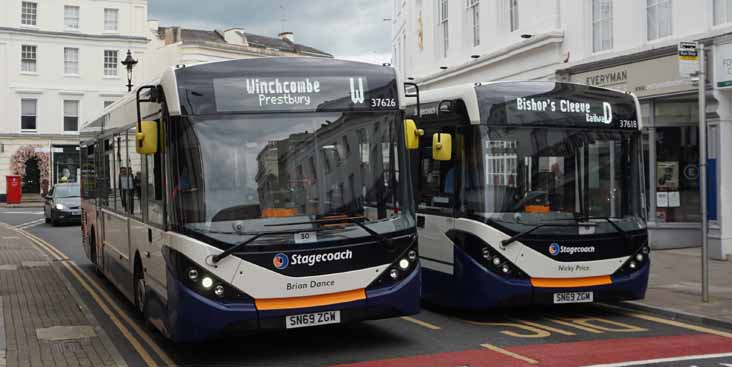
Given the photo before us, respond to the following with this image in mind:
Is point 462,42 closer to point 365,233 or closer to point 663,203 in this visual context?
point 663,203

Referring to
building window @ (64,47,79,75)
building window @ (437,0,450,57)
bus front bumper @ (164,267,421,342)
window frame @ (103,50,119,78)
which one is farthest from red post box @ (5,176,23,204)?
bus front bumper @ (164,267,421,342)

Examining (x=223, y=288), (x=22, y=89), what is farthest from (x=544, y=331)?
(x=22, y=89)

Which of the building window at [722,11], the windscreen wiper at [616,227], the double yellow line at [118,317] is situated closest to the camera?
the double yellow line at [118,317]

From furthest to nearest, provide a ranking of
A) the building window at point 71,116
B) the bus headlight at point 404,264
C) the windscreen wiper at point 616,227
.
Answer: the building window at point 71,116, the windscreen wiper at point 616,227, the bus headlight at point 404,264

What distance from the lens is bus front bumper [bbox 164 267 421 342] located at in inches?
291

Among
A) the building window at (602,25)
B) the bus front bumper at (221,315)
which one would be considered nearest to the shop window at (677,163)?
the building window at (602,25)

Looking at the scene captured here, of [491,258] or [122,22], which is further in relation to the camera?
[122,22]

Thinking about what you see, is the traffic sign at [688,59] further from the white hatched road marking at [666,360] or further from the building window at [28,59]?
the building window at [28,59]

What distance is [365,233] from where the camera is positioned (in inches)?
311

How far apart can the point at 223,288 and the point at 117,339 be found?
8.06 ft

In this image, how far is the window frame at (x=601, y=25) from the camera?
62.6 ft

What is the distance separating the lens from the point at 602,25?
1947cm

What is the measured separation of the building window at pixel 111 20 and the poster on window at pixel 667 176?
153 ft

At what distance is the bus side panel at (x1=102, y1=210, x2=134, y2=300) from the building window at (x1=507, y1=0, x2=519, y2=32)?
45.9ft
